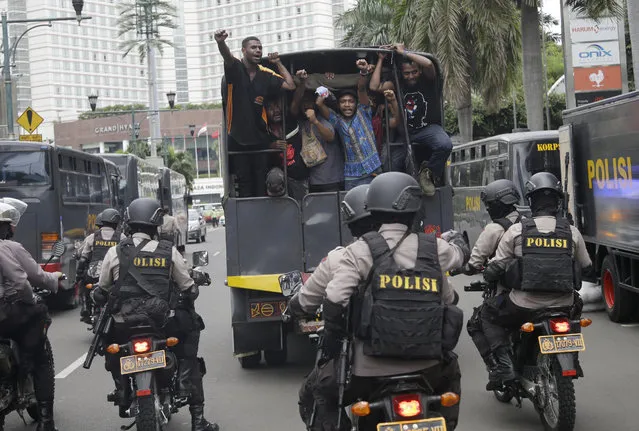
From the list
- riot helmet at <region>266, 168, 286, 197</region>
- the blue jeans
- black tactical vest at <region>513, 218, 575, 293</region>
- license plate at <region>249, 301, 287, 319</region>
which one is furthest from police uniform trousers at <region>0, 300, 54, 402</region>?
the blue jeans

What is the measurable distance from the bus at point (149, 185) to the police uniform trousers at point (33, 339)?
1848 cm

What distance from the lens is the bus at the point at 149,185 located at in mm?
28750

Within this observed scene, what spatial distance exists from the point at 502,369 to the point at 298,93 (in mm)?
3801

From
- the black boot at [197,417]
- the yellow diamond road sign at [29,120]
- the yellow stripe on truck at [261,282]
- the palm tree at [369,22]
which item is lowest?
the black boot at [197,417]

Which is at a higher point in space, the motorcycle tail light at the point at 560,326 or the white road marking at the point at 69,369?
the motorcycle tail light at the point at 560,326

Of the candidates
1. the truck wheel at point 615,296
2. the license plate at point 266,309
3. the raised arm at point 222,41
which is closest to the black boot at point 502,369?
the license plate at point 266,309

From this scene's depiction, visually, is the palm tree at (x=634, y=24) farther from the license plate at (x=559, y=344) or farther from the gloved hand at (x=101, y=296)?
the gloved hand at (x=101, y=296)

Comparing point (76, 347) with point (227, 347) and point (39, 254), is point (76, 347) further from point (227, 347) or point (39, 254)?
point (39, 254)

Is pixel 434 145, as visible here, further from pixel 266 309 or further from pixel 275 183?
pixel 266 309

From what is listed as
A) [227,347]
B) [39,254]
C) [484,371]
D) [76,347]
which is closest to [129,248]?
[484,371]

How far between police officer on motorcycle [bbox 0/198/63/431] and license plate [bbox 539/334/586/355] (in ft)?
11.5

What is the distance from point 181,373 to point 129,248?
3.21 feet

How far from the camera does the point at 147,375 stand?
6.55m

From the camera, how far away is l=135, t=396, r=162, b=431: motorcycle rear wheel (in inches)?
253
